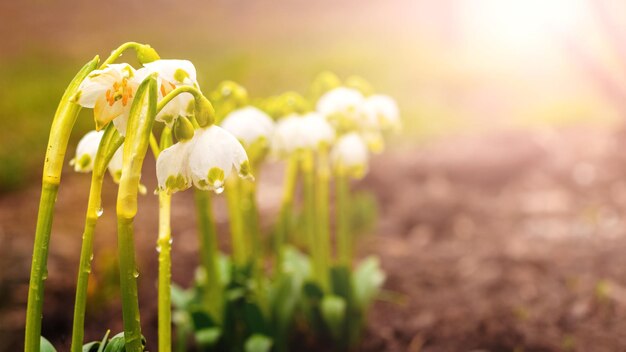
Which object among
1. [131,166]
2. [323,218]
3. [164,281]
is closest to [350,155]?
[323,218]

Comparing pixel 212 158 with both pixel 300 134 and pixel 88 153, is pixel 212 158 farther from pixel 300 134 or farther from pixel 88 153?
pixel 300 134

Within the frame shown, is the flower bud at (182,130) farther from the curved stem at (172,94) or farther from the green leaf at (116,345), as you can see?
the green leaf at (116,345)

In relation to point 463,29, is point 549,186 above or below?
below

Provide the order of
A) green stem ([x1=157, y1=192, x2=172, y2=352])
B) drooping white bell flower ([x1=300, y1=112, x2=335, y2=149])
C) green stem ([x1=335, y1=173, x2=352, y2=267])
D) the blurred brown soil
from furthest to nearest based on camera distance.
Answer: the blurred brown soil
green stem ([x1=335, y1=173, x2=352, y2=267])
drooping white bell flower ([x1=300, y1=112, x2=335, y2=149])
green stem ([x1=157, y1=192, x2=172, y2=352])

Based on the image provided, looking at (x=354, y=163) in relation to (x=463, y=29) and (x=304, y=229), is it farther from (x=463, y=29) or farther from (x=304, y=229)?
(x=463, y=29)

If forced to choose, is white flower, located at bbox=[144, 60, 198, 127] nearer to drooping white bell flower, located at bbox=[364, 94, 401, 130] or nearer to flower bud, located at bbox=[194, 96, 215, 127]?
flower bud, located at bbox=[194, 96, 215, 127]

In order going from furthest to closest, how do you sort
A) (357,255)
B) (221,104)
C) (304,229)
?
(357,255) → (304,229) → (221,104)

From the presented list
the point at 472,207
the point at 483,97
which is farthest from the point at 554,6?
the point at 472,207

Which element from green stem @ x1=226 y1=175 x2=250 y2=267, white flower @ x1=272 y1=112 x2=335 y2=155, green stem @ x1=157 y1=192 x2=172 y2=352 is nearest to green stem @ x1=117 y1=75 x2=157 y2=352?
green stem @ x1=157 y1=192 x2=172 y2=352
